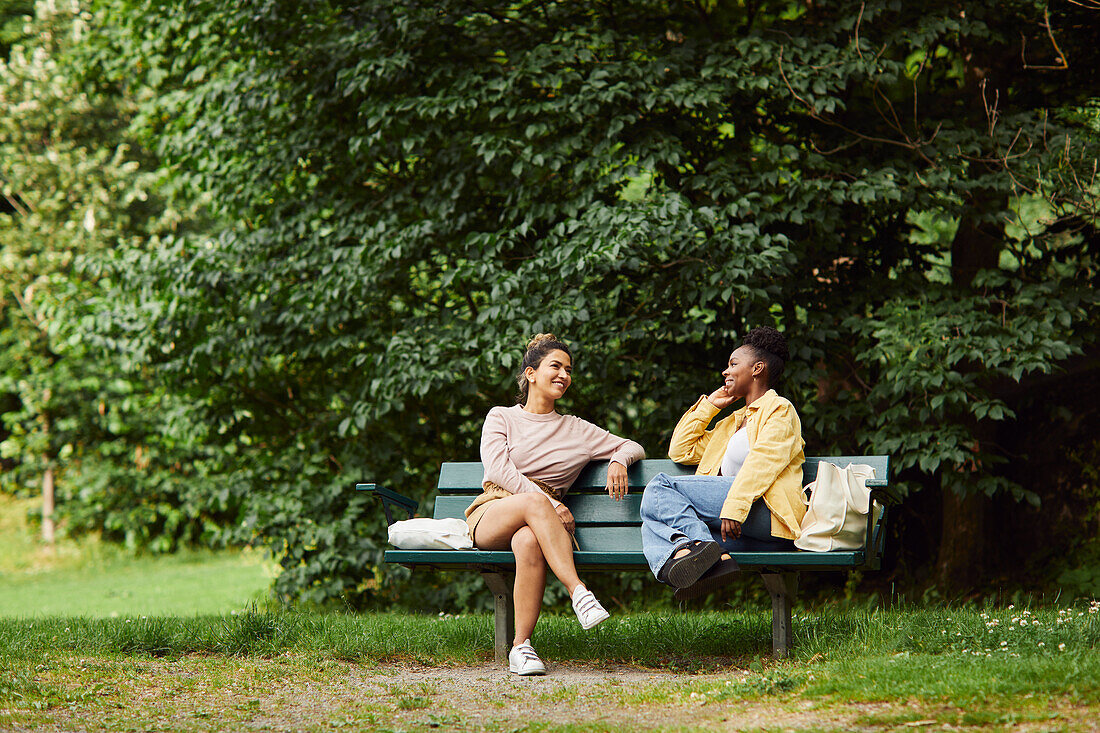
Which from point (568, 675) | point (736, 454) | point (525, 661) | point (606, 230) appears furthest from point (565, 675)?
point (606, 230)

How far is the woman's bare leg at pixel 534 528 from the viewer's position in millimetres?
4348

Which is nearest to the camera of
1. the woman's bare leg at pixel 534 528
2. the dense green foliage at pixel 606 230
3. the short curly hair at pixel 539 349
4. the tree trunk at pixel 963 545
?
the woman's bare leg at pixel 534 528

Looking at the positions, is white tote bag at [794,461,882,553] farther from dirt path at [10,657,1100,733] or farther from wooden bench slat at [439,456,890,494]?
dirt path at [10,657,1100,733]

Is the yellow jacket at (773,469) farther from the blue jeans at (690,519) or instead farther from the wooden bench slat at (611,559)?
the wooden bench slat at (611,559)

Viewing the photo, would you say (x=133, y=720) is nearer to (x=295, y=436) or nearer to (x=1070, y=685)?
(x=1070, y=685)

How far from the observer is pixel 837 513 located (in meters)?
4.14

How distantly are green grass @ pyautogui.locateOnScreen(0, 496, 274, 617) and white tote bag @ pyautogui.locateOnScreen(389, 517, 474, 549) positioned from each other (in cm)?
396

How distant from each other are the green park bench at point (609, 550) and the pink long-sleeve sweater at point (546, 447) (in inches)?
4.8

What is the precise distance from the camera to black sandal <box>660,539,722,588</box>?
13.1 feet

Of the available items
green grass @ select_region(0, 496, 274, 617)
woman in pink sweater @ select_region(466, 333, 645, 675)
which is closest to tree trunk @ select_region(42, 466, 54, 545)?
green grass @ select_region(0, 496, 274, 617)

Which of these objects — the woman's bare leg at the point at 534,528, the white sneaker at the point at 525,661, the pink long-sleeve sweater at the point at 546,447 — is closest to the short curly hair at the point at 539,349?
the pink long-sleeve sweater at the point at 546,447

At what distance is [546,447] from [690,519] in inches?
34.9

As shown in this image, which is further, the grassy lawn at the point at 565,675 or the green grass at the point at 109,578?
the green grass at the point at 109,578

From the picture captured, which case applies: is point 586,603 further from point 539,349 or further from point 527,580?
point 539,349
